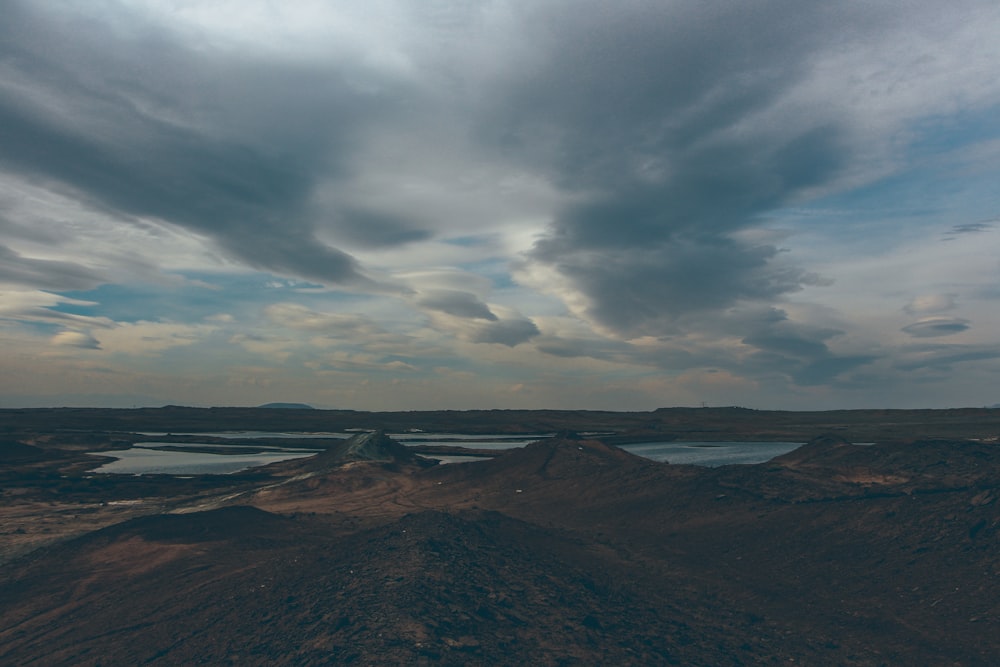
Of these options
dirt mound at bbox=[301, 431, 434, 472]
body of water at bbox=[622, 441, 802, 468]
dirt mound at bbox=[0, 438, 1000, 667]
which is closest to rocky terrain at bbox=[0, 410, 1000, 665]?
dirt mound at bbox=[0, 438, 1000, 667]

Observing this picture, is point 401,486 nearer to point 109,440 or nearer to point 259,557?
point 259,557

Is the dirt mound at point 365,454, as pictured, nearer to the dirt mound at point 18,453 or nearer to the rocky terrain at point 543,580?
the rocky terrain at point 543,580

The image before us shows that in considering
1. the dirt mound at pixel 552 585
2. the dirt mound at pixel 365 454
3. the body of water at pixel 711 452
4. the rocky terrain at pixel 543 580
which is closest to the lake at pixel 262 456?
the body of water at pixel 711 452

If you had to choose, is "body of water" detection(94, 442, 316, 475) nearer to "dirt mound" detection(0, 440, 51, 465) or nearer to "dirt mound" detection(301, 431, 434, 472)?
"dirt mound" detection(0, 440, 51, 465)

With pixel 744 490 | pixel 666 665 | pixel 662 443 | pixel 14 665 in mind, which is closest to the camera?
pixel 666 665

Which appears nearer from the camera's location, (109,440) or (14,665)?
(14,665)

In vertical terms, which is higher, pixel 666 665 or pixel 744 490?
A: pixel 744 490

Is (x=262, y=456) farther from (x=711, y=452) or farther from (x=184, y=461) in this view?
(x=711, y=452)

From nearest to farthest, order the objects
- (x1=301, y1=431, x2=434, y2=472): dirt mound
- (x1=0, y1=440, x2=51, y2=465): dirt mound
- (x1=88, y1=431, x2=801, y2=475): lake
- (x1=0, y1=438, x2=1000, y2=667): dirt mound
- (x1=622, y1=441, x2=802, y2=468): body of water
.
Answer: (x1=0, y1=438, x2=1000, y2=667): dirt mound
(x1=301, y1=431, x2=434, y2=472): dirt mound
(x1=88, y1=431, x2=801, y2=475): lake
(x1=0, y1=440, x2=51, y2=465): dirt mound
(x1=622, y1=441, x2=802, y2=468): body of water

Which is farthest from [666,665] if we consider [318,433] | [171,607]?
[318,433]
